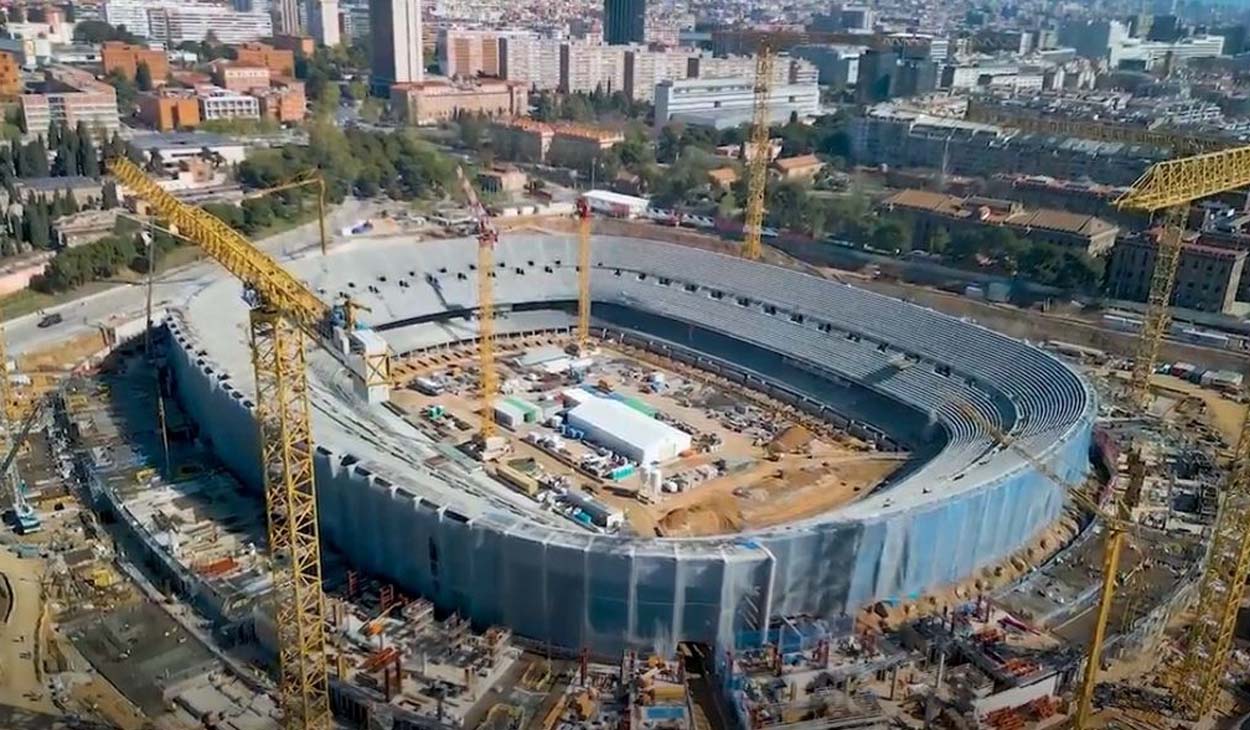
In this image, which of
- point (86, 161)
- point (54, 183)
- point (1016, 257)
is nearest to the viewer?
point (1016, 257)

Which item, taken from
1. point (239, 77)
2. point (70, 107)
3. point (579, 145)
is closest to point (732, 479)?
point (579, 145)

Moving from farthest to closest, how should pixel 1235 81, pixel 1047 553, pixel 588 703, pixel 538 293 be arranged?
1. pixel 1235 81
2. pixel 538 293
3. pixel 1047 553
4. pixel 588 703

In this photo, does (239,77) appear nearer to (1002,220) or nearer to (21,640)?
(1002,220)

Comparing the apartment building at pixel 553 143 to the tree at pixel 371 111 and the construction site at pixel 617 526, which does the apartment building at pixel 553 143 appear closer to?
the tree at pixel 371 111

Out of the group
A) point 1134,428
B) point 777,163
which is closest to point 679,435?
point 1134,428

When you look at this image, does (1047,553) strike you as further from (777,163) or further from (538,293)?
(777,163)

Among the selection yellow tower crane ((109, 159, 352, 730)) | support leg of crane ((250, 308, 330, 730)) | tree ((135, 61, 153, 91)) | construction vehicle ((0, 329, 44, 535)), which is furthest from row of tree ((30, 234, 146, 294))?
tree ((135, 61, 153, 91))

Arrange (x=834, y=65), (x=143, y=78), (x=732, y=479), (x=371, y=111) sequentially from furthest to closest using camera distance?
(x=834, y=65) < (x=371, y=111) < (x=143, y=78) < (x=732, y=479)
